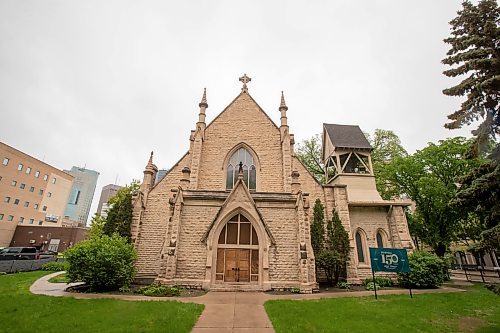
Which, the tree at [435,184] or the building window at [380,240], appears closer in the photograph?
the building window at [380,240]

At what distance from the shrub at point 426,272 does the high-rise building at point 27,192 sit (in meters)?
55.2

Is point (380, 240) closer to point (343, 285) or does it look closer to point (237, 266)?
point (343, 285)

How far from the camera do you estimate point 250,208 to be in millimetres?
14398

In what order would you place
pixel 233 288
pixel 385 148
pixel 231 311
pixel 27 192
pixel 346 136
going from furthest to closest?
1. pixel 27 192
2. pixel 385 148
3. pixel 346 136
4. pixel 233 288
5. pixel 231 311

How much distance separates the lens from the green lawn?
6.61 m

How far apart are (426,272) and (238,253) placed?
11190 mm

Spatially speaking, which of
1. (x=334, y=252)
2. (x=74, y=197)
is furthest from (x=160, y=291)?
(x=74, y=197)

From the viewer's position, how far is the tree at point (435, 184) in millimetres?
18984

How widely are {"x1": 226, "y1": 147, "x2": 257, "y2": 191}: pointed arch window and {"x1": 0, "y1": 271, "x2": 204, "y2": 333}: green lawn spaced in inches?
404

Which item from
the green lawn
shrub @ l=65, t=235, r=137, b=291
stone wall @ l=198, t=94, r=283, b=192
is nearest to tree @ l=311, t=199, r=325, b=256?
stone wall @ l=198, t=94, r=283, b=192

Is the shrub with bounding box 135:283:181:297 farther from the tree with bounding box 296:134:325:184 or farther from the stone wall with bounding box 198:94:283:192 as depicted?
the tree with bounding box 296:134:325:184

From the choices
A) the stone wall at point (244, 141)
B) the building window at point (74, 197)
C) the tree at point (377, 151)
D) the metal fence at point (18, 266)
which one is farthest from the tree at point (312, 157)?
the building window at point (74, 197)

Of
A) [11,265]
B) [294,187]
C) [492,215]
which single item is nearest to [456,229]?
[294,187]

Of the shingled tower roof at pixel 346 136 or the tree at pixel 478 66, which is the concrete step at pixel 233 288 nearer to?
the tree at pixel 478 66
